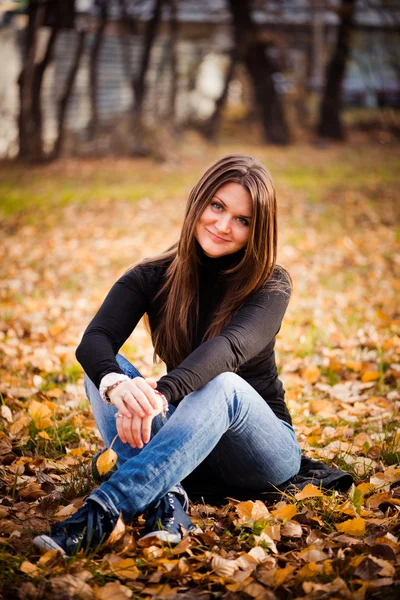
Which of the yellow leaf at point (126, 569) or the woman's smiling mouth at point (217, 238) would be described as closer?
the yellow leaf at point (126, 569)

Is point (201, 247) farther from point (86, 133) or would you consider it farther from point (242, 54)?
point (242, 54)

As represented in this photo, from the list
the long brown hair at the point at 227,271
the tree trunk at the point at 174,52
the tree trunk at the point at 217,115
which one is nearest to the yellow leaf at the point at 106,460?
the long brown hair at the point at 227,271

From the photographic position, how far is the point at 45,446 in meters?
3.33

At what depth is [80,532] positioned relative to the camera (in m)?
2.30

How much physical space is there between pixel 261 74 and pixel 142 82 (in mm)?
3810

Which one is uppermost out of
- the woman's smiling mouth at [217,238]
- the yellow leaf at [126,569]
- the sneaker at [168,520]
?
the woman's smiling mouth at [217,238]

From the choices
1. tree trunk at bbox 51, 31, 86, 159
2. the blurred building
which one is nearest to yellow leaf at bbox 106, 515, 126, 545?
the blurred building

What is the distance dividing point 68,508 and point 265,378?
926mm

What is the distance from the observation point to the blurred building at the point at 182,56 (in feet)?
40.2

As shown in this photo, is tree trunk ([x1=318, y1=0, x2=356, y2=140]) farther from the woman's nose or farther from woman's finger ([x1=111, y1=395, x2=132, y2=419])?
woman's finger ([x1=111, y1=395, x2=132, y2=419])

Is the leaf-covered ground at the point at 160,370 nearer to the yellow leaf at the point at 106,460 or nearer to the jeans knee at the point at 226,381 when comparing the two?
the yellow leaf at the point at 106,460

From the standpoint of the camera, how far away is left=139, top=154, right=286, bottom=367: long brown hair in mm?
2824

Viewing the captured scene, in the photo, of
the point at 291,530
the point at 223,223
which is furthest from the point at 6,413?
the point at 291,530

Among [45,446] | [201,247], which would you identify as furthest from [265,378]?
[45,446]
